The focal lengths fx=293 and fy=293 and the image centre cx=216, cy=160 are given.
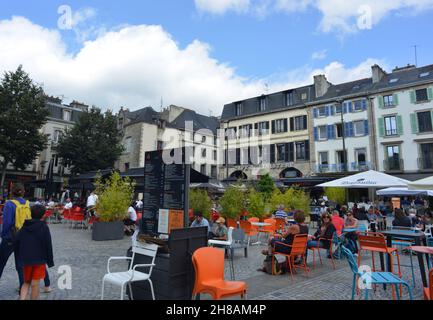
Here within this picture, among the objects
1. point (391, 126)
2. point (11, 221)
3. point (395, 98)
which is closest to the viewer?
point (11, 221)

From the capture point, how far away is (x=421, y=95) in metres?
25.4

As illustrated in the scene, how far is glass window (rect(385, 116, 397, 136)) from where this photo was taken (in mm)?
26516

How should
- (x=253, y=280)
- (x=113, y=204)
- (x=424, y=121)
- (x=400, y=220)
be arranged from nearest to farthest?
1. (x=253, y=280)
2. (x=400, y=220)
3. (x=113, y=204)
4. (x=424, y=121)

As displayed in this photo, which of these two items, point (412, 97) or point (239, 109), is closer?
point (412, 97)

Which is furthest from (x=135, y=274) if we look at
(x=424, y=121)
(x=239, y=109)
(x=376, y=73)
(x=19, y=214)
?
(x=239, y=109)

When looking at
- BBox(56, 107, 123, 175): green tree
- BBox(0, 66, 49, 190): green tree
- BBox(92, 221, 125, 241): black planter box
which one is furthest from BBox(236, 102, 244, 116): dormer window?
BBox(92, 221, 125, 241): black planter box

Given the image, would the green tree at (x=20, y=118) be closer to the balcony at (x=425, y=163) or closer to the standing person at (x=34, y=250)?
the standing person at (x=34, y=250)

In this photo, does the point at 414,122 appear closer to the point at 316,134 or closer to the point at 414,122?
the point at 414,122

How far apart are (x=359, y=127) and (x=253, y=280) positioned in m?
26.6

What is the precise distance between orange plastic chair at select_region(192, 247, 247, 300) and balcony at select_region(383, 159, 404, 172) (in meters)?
27.0

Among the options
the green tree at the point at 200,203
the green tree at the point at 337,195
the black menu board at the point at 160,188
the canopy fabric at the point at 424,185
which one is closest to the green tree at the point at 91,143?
the green tree at the point at 200,203

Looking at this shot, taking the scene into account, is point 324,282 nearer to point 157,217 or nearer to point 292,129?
point 157,217
